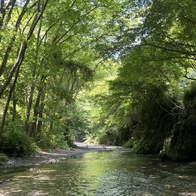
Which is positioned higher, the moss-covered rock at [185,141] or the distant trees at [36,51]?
the distant trees at [36,51]

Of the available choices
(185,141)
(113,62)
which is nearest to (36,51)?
(113,62)

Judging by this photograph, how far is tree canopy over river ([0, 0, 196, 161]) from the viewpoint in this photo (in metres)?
9.14

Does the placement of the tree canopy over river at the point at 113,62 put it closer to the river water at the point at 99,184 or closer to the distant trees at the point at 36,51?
the distant trees at the point at 36,51

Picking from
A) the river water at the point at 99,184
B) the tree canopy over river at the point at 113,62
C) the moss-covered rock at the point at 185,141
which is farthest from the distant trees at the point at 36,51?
the moss-covered rock at the point at 185,141

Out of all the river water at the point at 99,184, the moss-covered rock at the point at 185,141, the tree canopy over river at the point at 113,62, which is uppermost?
the tree canopy over river at the point at 113,62

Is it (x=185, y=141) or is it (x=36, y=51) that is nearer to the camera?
(x=185, y=141)

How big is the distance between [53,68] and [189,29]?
8.78 metres

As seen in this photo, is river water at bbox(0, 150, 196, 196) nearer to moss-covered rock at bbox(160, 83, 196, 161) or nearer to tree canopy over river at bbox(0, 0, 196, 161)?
tree canopy over river at bbox(0, 0, 196, 161)

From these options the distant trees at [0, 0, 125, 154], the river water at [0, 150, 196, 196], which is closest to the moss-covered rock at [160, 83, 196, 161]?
the river water at [0, 150, 196, 196]

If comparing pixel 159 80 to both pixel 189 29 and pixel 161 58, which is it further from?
pixel 189 29

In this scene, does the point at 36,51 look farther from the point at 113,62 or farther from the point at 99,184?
the point at 99,184

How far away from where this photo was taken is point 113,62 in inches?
436

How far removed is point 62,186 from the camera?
7016mm

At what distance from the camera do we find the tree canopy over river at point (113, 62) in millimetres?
9136
